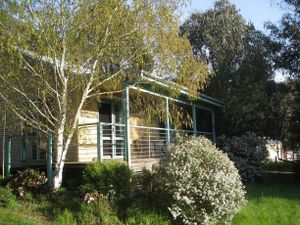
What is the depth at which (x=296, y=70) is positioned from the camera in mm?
20656

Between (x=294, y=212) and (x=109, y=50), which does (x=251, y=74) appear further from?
(x=109, y=50)

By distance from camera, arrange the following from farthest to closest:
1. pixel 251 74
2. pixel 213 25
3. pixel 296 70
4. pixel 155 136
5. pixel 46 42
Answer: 1. pixel 213 25
2. pixel 251 74
3. pixel 296 70
4. pixel 155 136
5. pixel 46 42

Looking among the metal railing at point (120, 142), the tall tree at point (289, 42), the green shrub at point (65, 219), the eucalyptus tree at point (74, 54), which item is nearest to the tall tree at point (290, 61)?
the tall tree at point (289, 42)

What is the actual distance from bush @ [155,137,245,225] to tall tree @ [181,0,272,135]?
11.1m

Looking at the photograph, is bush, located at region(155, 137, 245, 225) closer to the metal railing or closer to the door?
the metal railing

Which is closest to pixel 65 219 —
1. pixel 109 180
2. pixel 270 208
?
pixel 109 180

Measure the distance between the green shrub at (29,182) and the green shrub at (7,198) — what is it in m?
0.33

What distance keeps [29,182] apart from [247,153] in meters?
11.2

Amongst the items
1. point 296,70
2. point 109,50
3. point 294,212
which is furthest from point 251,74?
point 109,50

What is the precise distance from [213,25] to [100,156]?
50.1 feet

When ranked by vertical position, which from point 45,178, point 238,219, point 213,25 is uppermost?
point 213,25

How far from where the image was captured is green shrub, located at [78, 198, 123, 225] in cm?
1015

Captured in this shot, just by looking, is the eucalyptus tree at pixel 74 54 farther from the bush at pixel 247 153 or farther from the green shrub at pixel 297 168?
the green shrub at pixel 297 168

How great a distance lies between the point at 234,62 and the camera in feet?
81.9
